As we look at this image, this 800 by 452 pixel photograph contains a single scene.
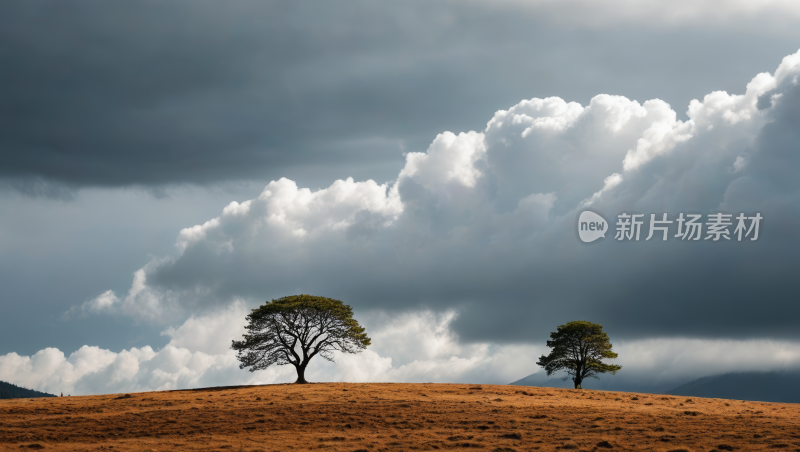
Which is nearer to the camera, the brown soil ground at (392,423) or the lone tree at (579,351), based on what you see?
the brown soil ground at (392,423)

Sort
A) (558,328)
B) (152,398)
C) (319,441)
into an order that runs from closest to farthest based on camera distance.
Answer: (319,441), (152,398), (558,328)

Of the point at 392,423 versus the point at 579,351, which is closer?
the point at 392,423

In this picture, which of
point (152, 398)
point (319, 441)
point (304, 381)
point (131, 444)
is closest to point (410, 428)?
point (319, 441)

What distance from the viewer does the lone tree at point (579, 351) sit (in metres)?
77.6

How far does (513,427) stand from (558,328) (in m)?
47.7

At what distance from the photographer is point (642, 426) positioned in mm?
33469

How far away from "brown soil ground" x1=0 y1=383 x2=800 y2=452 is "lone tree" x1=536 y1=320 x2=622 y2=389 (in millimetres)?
27013

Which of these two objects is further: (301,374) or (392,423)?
(301,374)

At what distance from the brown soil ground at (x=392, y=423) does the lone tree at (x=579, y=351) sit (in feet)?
88.6

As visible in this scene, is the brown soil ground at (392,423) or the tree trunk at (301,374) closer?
the brown soil ground at (392,423)

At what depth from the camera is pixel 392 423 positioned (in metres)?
35.4

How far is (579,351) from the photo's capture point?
7862cm

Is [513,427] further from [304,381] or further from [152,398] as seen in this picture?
[304,381]

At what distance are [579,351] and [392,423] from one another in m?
49.6
